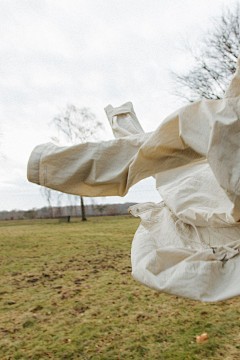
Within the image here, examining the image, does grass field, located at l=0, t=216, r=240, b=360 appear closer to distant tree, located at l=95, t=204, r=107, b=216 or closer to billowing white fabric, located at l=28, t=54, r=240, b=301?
billowing white fabric, located at l=28, t=54, r=240, b=301

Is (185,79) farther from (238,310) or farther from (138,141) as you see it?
(138,141)

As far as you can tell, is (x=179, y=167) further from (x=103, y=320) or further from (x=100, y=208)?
(x=100, y=208)

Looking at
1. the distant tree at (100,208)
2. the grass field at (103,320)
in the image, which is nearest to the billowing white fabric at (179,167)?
the grass field at (103,320)

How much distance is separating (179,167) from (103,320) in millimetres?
1616

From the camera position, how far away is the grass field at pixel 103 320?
1.78 m

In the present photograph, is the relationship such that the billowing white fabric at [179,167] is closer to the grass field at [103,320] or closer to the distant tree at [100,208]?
the grass field at [103,320]

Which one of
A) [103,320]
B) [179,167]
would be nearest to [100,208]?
[103,320]

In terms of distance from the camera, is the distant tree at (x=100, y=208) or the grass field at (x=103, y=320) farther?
the distant tree at (x=100, y=208)

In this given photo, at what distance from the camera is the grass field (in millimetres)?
1784

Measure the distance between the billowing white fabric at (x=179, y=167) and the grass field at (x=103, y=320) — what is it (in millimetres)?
934

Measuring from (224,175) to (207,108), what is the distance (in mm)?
215

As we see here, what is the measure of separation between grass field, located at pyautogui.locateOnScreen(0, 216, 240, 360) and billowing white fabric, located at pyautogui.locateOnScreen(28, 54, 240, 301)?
36.8 inches

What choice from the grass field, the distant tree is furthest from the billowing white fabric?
the distant tree

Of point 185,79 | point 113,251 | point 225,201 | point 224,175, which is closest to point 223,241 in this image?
point 225,201
